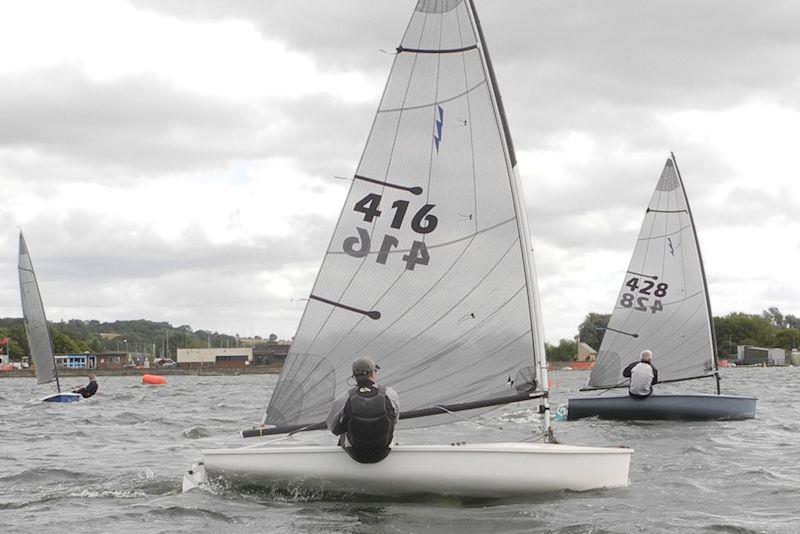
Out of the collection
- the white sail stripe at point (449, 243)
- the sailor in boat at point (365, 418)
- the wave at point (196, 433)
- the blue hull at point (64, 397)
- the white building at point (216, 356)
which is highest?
the white building at point (216, 356)

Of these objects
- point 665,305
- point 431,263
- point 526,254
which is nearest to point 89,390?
point 665,305

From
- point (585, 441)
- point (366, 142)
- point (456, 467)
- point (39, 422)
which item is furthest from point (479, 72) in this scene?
point (39, 422)

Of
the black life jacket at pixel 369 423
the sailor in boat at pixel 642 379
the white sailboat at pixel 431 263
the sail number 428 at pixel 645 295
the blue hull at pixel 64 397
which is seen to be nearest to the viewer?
the black life jacket at pixel 369 423

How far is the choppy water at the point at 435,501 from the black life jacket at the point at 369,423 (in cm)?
61

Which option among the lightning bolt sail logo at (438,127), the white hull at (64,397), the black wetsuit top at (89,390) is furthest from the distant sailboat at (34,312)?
the lightning bolt sail logo at (438,127)

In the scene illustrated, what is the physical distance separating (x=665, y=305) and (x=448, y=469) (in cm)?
1720

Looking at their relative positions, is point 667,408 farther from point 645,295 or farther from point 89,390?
point 89,390

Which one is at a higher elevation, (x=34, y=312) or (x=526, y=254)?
(x=34, y=312)

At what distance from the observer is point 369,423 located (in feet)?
35.9

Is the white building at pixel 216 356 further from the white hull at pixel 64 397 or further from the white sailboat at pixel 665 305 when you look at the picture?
the white sailboat at pixel 665 305

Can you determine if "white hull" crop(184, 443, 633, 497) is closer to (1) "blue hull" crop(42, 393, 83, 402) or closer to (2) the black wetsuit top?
(2) the black wetsuit top

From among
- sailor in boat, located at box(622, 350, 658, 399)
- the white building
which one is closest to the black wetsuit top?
sailor in boat, located at box(622, 350, 658, 399)

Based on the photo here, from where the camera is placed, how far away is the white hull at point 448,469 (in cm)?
1123

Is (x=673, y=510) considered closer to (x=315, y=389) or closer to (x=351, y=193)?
(x=315, y=389)
